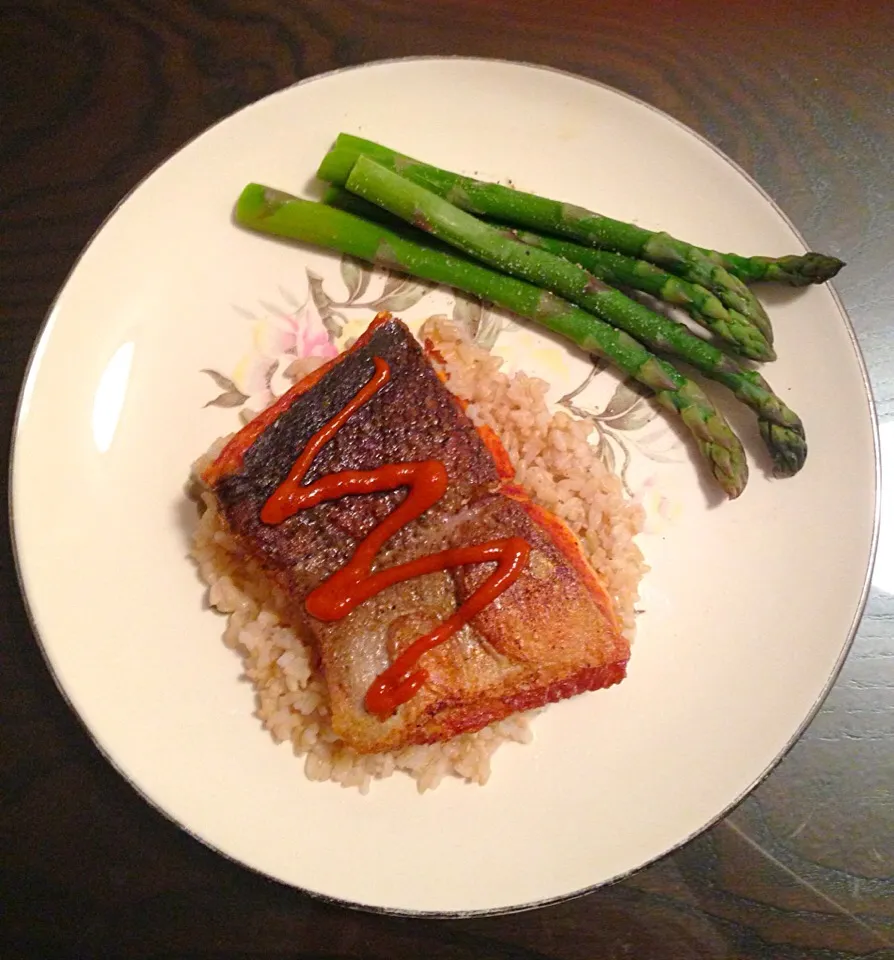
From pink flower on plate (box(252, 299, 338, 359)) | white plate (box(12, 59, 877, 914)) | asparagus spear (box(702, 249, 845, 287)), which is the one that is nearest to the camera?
white plate (box(12, 59, 877, 914))

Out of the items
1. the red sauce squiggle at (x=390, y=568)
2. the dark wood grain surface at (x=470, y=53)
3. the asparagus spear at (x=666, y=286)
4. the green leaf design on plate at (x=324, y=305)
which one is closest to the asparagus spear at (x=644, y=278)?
the asparagus spear at (x=666, y=286)

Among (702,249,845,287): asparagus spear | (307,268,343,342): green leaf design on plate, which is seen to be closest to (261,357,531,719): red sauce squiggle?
(307,268,343,342): green leaf design on plate

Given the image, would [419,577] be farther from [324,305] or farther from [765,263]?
[765,263]

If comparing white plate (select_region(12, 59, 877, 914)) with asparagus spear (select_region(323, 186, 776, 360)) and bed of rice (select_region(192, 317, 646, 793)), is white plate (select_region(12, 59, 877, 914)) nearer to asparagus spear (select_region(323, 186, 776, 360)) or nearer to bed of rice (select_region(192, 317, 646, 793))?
bed of rice (select_region(192, 317, 646, 793))

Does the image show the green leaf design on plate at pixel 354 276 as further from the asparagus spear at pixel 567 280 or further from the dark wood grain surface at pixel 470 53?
the dark wood grain surface at pixel 470 53

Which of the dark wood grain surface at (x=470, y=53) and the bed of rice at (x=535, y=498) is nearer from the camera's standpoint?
the bed of rice at (x=535, y=498)
